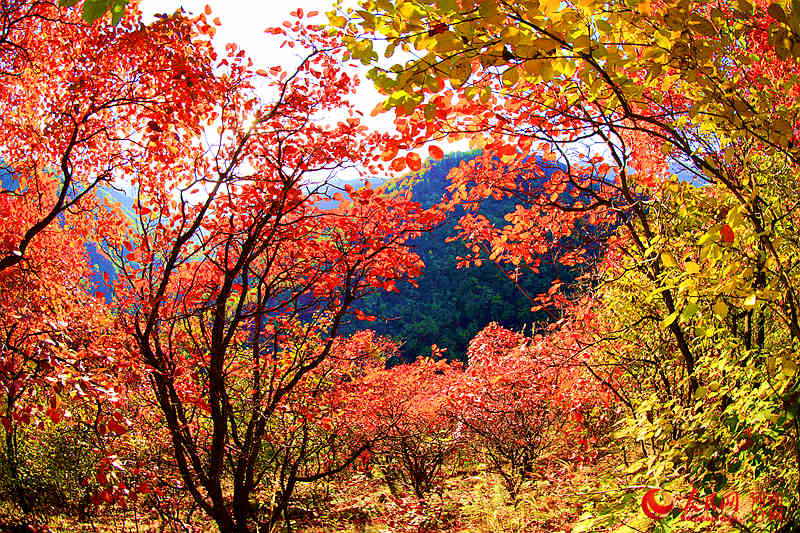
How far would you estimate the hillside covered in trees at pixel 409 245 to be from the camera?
1.68 meters

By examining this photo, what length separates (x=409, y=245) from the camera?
511cm

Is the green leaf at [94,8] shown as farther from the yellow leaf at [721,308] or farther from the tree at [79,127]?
the tree at [79,127]

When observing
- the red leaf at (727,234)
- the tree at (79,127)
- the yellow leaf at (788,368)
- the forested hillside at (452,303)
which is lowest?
the yellow leaf at (788,368)

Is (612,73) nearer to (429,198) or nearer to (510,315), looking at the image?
(510,315)

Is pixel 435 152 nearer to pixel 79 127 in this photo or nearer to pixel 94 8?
pixel 94 8

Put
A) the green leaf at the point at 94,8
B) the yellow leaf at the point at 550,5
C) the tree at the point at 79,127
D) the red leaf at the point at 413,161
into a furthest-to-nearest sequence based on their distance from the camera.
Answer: the tree at the point at 79,127
the red leaf at the point at 413,161
the yellow leaf at the point at 550,5
the green leaf at the point at 94,8

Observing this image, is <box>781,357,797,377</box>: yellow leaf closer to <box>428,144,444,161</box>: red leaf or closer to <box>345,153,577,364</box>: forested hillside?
<box>428,144,444,161</box>: red leaf

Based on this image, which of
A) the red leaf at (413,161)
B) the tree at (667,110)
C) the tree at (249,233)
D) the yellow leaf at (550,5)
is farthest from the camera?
the tree at (249,233)

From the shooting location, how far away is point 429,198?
5891 cm

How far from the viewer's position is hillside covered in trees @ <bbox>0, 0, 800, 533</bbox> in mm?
1680

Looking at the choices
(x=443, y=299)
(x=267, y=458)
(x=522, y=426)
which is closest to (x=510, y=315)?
(x=443, y=299)

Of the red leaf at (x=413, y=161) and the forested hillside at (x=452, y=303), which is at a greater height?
the forested hillside at (x=452, y=303)

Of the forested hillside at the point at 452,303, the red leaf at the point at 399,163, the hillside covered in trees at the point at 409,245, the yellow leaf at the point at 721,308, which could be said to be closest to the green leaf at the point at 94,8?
the hillside covered in trees at the point at 409,245

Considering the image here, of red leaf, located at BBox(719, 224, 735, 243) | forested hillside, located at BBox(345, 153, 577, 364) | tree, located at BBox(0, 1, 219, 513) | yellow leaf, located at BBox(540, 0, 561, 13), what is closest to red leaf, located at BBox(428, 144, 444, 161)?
yellow leaf, located at BBox(540, 0, 561, 13)
